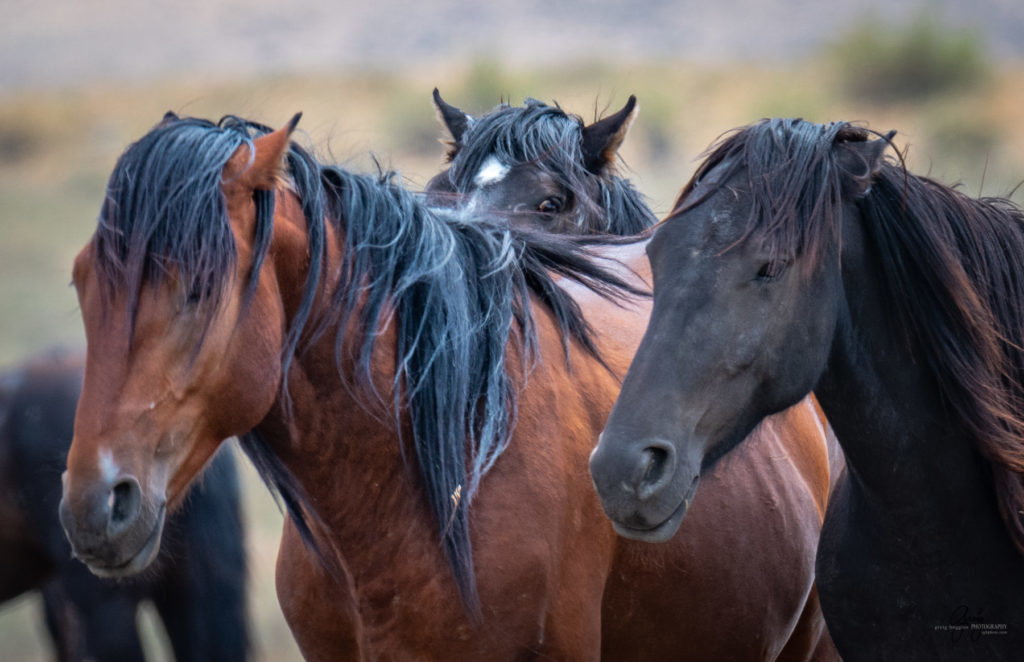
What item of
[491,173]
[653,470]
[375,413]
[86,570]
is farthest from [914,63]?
[653,470]

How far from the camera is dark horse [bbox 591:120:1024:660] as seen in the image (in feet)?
7.30

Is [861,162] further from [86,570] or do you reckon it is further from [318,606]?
[86,570]

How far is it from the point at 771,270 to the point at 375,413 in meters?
0.93

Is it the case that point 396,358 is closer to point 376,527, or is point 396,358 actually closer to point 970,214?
point 376,527

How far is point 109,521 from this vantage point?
2.03 meters

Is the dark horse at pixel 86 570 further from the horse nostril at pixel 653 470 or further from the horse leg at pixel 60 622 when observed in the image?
the horse nostril at pixel 653 470

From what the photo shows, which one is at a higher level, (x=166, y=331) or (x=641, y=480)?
(x=166, y=331)

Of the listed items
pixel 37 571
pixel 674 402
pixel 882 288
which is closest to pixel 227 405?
pixel 674 402

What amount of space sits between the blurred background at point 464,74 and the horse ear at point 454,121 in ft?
36.1

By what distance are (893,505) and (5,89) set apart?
32529 millimetres

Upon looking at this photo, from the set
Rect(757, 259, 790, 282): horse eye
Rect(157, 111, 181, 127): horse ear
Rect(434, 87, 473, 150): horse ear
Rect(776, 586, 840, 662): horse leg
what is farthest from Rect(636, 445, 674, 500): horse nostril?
Rect(434, 87, 473, 150): horse ear

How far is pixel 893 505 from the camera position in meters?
2.53

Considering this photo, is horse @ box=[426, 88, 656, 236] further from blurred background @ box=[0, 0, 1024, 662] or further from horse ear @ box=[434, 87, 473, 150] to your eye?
blurred background @ box=[0, 0, 1024, 662]

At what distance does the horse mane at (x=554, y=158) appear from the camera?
416 cm
